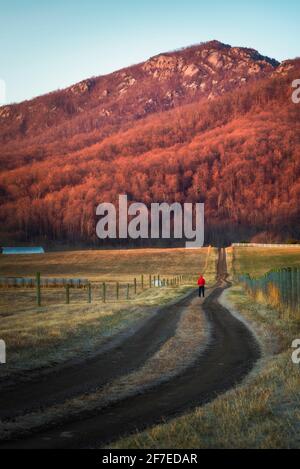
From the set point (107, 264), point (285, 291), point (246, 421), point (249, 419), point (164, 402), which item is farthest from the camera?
point (107, 264)

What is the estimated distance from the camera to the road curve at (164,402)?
8.98m

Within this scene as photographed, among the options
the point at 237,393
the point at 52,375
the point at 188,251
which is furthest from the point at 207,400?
the point at 188,251

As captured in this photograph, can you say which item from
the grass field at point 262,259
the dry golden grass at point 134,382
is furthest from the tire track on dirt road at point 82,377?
the grass field at point 262,259

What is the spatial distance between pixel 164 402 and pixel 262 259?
9577 centimetres

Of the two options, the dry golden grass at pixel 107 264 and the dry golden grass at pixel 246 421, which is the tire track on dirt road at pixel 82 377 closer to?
the dry golden grass at pixel 246 421

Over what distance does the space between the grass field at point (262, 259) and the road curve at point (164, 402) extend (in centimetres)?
6879

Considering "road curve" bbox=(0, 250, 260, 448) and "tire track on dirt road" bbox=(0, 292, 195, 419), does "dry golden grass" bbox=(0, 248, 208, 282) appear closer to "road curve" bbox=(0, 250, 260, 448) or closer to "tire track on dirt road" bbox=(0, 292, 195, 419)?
"tire track on dirt road" bbox=(0, 292, 195, 419)

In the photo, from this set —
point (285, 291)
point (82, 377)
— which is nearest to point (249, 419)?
point (82, 377)

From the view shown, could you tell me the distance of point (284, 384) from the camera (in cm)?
1215

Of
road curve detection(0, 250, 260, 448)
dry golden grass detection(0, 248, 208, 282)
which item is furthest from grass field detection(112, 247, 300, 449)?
dry golden grass detection(0, 248, 208, 282)

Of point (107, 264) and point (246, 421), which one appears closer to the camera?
point (246, 421)

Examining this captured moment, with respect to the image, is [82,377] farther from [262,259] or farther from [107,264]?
[107,264]

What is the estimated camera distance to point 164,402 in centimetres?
1136

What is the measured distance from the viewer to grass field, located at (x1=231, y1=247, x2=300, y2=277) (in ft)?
297
